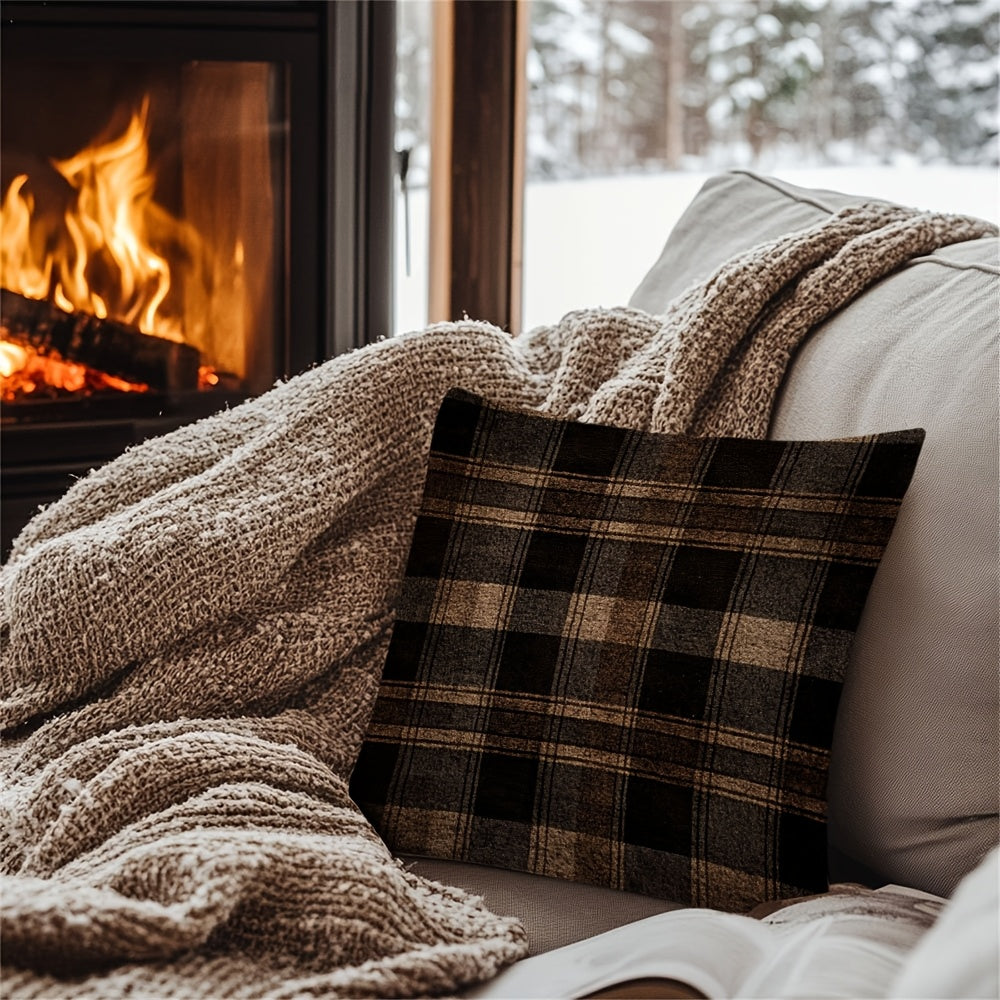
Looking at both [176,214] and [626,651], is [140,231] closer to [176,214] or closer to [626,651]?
[176,214]

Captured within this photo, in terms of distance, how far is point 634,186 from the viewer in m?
2.52

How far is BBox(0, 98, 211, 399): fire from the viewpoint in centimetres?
192

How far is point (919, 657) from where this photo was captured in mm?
779

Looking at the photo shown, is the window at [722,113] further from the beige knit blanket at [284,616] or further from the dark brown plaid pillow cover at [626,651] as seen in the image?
the dark brown plaid pillow cover at [626,651]

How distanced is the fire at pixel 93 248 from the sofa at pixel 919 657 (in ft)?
4.49

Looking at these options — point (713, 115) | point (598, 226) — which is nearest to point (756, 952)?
point (598, 226)

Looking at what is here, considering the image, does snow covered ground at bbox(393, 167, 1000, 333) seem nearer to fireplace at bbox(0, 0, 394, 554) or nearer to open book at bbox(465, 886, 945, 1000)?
fireplace at bbox(0, 0, 394, 554)

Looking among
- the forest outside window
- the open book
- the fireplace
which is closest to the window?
the forest outside window

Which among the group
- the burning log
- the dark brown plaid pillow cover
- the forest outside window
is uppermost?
the forest outside window

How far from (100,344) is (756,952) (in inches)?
63.8

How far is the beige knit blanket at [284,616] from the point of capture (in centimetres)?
70

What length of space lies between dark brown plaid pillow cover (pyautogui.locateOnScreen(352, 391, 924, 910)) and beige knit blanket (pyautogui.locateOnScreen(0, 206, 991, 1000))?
0.23 feet

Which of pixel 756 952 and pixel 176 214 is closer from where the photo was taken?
pixel 756 952

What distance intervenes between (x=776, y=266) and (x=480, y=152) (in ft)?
4.61
